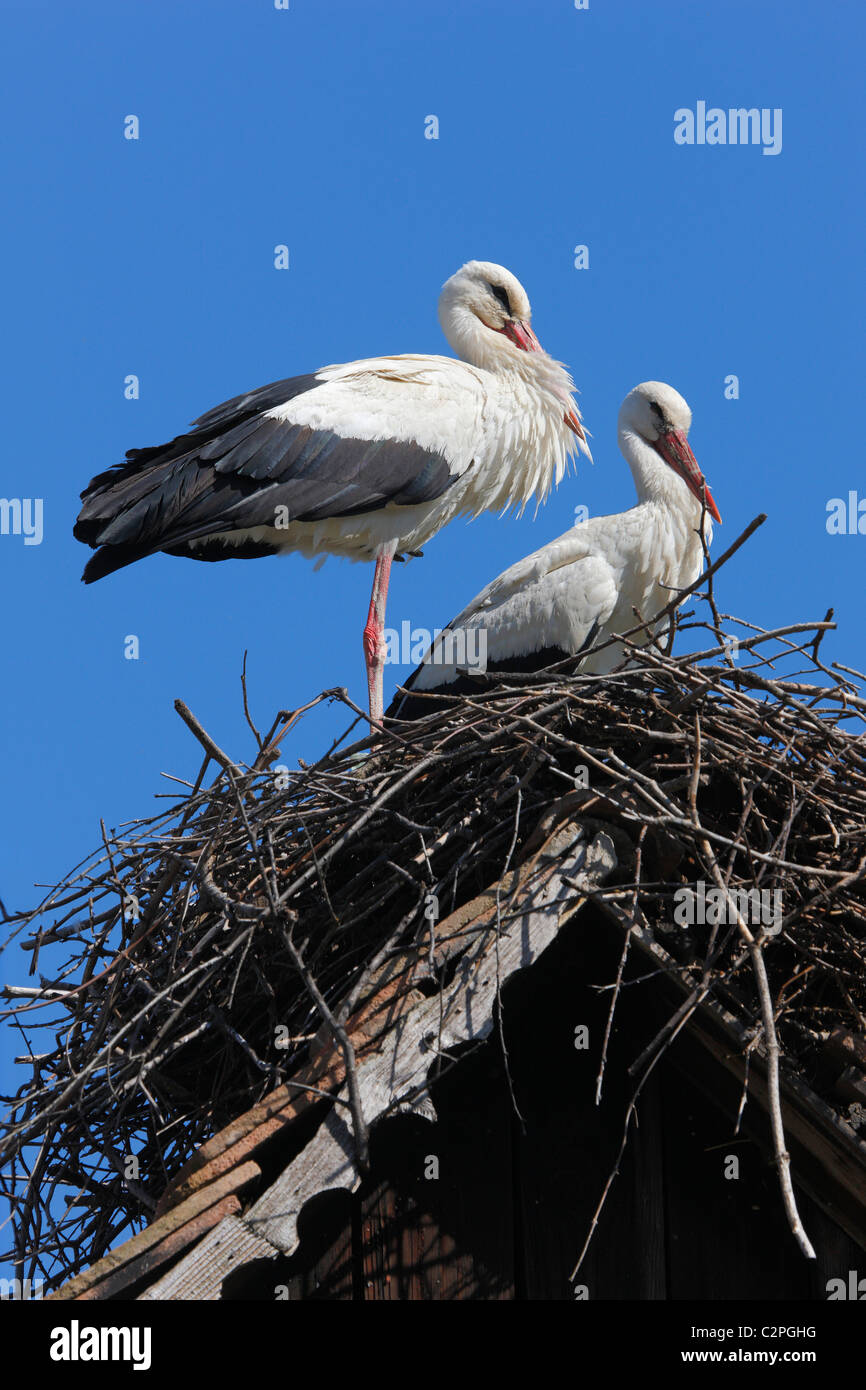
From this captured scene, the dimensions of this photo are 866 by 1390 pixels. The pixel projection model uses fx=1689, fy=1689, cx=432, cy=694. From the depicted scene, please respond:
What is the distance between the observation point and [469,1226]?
11.3ft

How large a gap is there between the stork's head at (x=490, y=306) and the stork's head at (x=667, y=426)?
0.51 m

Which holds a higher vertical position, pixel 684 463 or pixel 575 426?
pixel 575 426

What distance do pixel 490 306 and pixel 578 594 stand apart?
1718mm

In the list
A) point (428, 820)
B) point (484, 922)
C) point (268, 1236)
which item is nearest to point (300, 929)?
point (428, 820)

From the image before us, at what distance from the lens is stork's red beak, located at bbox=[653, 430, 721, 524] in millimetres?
6648

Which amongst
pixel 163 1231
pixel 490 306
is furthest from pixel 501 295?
pixel 163 1231

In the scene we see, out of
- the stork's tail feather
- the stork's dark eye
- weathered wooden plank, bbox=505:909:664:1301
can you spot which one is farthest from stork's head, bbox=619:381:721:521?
weathered wooden plank, bbox=505:909:664:1301

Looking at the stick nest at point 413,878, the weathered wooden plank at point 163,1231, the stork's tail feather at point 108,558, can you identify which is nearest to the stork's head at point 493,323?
the stork's tail feather at point 108,558

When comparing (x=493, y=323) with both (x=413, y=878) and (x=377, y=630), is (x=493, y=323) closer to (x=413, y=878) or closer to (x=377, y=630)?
(x=377, y=630)

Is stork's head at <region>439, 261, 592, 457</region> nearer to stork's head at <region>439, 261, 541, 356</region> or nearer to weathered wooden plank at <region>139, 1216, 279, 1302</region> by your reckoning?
stork's head at <region>439, 261, 541, 356</region>

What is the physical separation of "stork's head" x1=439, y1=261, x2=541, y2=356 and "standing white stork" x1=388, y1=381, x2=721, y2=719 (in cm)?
106

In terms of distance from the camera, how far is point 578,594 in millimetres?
6113

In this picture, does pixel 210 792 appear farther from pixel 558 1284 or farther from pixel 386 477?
pixel 386 477

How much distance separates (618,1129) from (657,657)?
102cm
